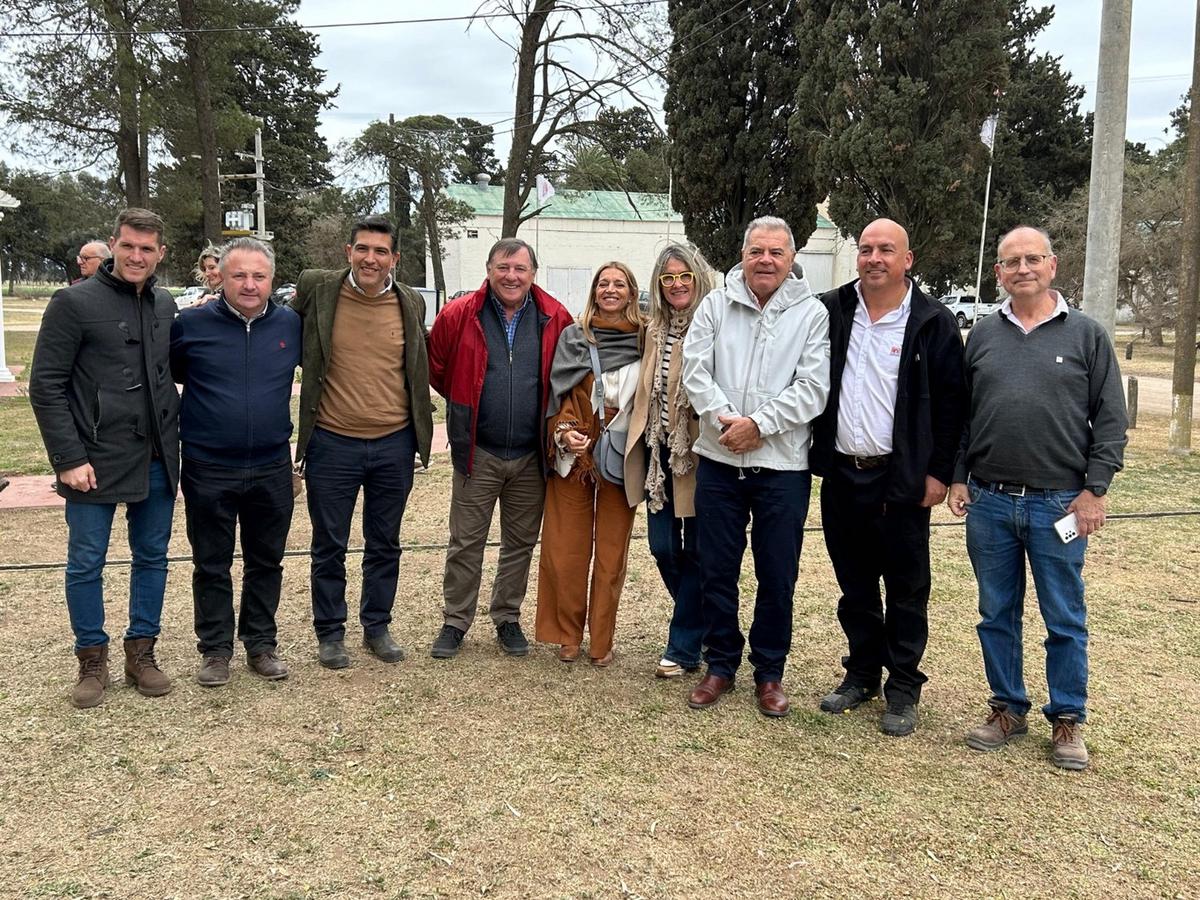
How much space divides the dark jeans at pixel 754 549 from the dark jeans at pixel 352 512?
137cm

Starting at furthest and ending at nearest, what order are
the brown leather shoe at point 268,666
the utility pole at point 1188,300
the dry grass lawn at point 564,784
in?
the utility pole at point 1188,300 < the brown leather shoe at point 268,666 < the dry grass lawn at point 564,784

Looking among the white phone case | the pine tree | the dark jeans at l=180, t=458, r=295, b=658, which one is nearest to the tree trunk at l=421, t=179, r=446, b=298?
the pine tree

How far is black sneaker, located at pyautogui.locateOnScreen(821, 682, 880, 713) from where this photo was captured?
12.2 feet

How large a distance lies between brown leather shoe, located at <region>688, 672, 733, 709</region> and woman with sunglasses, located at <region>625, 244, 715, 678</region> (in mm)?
282

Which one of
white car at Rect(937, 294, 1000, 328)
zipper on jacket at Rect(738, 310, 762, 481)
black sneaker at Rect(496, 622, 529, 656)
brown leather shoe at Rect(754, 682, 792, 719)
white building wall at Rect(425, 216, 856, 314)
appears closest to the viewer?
zipper on jacket at Rect(738, 310, 762, 481)

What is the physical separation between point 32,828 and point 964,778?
2.97 m

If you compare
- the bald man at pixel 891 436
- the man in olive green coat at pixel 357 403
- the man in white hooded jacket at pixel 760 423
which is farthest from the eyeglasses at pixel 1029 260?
the man in olive green coat at pixel 357 403

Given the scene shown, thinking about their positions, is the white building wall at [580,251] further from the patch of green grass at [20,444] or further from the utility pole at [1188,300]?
the utility pole at [1188,300]

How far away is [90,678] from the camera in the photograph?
3662 millimetres

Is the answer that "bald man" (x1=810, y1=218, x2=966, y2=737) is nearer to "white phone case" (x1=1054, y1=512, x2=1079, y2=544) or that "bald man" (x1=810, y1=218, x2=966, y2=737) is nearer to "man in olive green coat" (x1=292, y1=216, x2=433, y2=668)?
"white phone case" (x1=1054, y1=512, x2=1079, y2=544)

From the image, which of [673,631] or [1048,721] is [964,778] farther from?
[673,631]

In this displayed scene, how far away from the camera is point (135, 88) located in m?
15.6

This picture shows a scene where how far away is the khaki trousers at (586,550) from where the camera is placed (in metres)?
4.09

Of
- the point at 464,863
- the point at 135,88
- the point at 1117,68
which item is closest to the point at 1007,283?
the point at 464,863
